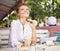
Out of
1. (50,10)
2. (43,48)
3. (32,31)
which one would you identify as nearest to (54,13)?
(50,10)

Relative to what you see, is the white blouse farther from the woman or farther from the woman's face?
the woman's face

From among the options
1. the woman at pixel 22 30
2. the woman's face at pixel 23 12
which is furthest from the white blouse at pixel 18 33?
the woman's face at pixel 23 12

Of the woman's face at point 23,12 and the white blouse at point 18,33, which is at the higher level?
the woman's face at point 23,12

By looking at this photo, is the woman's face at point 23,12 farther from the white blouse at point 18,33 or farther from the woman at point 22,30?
the white blouse at point 18,33

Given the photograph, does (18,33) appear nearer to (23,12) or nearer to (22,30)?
(22,30)

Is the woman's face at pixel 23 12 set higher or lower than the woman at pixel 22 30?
higher

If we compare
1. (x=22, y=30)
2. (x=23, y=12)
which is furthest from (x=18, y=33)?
(x=23, y=12)

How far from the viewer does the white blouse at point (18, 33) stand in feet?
11.4

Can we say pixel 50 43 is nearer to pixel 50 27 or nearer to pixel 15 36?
pixel 15 36

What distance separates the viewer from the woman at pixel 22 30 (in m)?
3.43

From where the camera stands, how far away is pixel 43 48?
3.01 m

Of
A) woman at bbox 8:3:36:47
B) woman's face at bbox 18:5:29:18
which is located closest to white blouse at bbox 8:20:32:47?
woman at bbox 8:3:36:47

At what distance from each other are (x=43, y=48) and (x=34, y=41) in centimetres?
56

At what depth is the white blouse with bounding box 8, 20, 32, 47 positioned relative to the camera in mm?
3467
